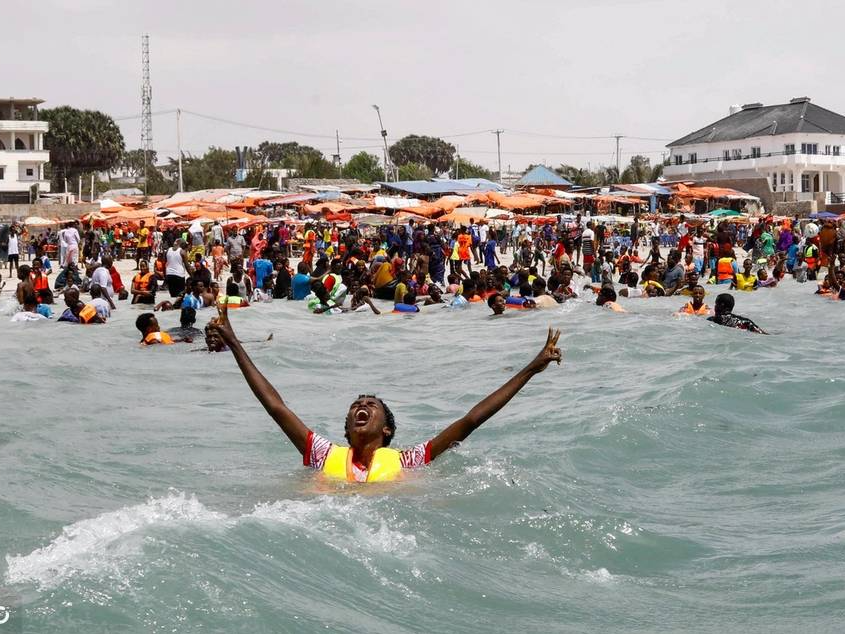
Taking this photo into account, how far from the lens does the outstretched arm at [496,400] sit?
5.50 metres

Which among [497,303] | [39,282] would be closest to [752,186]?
[497,303]

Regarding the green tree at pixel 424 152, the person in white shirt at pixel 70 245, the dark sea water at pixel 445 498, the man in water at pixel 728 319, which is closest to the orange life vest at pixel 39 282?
the person in white shirt at pixel 70 245

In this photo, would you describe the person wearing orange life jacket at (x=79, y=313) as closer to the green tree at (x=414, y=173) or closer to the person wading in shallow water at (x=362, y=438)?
the person wading in shallow water at (x=362, y=438)

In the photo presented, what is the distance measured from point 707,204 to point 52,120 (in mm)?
52023

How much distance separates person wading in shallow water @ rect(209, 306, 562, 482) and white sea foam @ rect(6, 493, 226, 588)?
2.33ft

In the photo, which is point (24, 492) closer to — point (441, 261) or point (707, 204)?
point (441, 261)

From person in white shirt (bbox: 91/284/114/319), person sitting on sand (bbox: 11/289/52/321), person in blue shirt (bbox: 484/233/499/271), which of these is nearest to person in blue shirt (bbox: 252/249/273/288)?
person in white shirt (bbox: 91/284/114/319)

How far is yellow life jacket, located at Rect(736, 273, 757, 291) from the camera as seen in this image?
23984 millimetres

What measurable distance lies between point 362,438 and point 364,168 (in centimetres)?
9195

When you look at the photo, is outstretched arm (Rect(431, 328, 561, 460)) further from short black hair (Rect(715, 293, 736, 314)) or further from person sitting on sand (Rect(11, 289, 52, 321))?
person sitting on sand (Rect(11, 289, 52, 321))

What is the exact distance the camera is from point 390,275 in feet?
74.0

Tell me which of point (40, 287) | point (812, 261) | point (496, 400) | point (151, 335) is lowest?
point (151, 335)

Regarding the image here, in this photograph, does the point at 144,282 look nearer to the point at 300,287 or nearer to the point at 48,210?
the point at 300,287

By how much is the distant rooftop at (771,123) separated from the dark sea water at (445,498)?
6126cm
